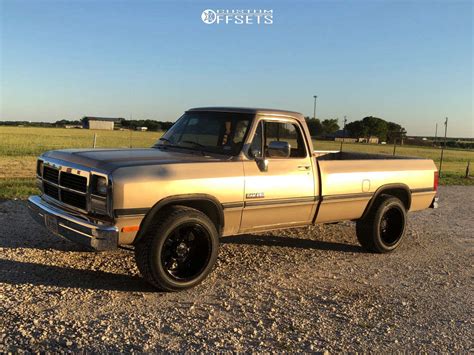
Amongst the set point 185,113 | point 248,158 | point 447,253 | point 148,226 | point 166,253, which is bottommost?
point 447,253

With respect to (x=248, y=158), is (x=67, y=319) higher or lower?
lower

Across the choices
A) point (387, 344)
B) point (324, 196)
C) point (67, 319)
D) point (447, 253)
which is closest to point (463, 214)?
point (447, 253)

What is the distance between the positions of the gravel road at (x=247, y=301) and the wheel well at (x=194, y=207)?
0.66m


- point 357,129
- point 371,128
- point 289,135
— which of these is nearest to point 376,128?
point 371,128

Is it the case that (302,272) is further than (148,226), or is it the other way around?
(302,272)

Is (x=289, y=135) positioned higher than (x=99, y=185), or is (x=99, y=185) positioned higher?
(x=289, y=135)

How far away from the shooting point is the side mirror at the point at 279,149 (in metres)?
5.17

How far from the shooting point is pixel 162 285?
4453 mm

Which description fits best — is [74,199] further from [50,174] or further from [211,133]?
[211,133]

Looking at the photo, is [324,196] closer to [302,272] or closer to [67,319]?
[302,272]

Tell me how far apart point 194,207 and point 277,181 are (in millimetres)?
1030

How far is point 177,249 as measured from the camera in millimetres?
4664

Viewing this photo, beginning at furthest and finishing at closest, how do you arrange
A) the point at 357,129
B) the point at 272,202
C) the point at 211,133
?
the point at 357,129 → the point at 211,133 → the point at 272,202

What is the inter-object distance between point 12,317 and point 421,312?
366 centimetres
